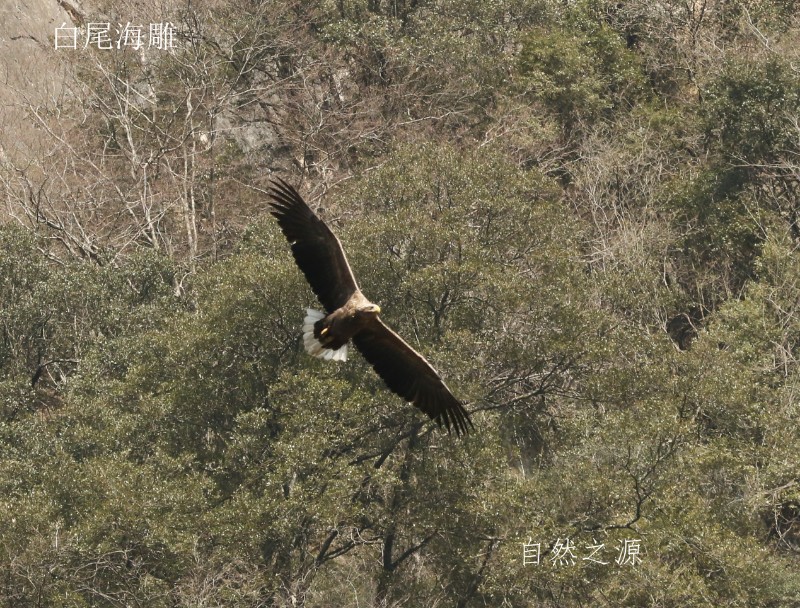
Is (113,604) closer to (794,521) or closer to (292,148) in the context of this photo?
(794,521)

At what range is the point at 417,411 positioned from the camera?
20141mm

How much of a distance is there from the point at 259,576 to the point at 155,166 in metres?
11.4

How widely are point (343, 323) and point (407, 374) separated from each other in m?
0.84

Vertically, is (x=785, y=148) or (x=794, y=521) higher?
(x=785, y=148)

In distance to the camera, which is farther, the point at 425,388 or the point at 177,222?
the point at 177,222

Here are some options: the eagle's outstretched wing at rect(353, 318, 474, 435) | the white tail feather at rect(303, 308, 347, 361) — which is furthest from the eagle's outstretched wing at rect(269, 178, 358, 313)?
the eagle's outstretched wing at rect(353, 318, 474, 435)

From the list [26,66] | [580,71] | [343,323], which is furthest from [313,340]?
[26,66]

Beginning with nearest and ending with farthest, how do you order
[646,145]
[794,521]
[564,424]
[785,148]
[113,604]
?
1. [113,604]
2. [564,424]
3. [794,521]
4. [785,148]
5. [646,145]

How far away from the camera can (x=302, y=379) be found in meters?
19.7

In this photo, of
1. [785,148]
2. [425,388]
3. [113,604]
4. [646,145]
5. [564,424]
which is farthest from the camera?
[646,145]

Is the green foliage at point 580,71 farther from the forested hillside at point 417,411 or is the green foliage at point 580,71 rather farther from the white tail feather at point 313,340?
the white tail feather at point 313,340

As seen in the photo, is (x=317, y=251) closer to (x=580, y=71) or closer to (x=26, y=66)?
(x=580, y=71)

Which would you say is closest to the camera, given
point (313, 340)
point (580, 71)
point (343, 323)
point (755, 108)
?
point (343, 323)

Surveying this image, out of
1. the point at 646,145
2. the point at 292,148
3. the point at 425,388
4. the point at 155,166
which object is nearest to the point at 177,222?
the point at 155,166
